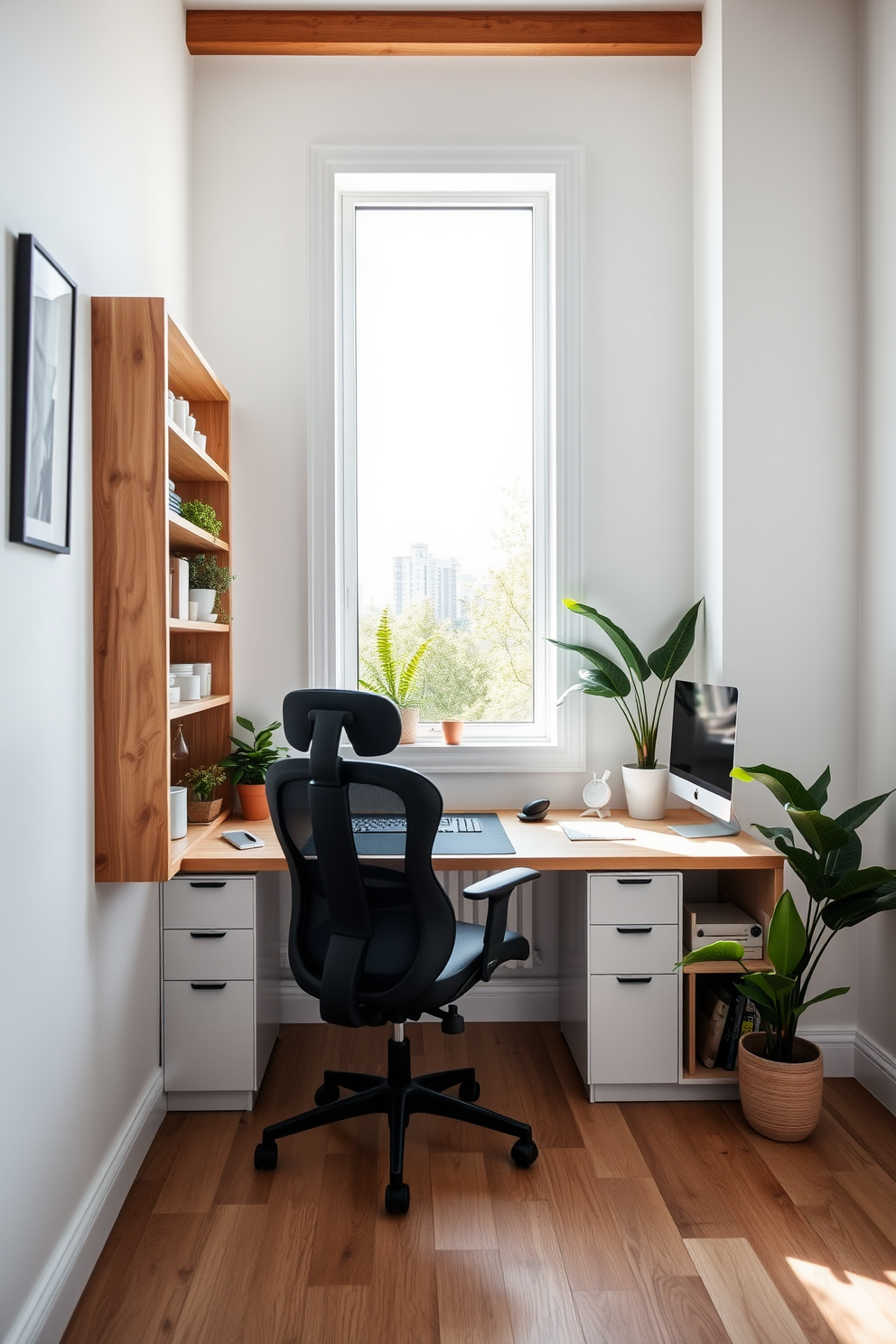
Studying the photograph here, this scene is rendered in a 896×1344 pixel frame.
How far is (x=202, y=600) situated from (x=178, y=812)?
64 cm

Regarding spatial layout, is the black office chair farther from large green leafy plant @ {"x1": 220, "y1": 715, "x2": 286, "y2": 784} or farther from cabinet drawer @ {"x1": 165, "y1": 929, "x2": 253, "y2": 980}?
large green leafy plant @ {"x1": 220, "y1": 715, "x2": 286, "y2": 784}

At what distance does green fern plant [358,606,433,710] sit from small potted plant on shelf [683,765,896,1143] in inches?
47.9

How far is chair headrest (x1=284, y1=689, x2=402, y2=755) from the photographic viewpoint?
1779 mm

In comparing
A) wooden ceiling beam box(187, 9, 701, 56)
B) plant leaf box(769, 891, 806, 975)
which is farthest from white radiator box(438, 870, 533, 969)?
wooden ceiling beam box(187, 9, 701, 56)

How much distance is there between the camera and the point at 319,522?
2941 millimetres

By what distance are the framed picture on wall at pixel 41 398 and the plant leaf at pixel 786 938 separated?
189 cm

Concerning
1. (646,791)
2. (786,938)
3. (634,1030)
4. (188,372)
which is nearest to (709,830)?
(646,791)

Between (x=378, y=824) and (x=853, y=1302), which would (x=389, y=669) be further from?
(x=853, y=1302)

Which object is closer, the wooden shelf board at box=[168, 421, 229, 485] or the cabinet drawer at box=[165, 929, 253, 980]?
the wooden shelf board at box=[168, 421, 229, 485]

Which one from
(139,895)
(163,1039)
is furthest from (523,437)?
(163,1039)

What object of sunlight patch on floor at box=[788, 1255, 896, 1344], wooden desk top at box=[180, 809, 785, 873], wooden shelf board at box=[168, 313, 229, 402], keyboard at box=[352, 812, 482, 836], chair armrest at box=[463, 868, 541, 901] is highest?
wooden shelf board at box=[168, 313, 229, 402]

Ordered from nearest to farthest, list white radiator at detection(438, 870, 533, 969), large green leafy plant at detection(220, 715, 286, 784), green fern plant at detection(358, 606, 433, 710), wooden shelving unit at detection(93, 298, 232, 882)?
wooden shelving unit at detection(93, 298, 232, 882)
large green leafy plant at detection(220, 715, 286, 784)
white radiator at detection(438, 870, 533, 969)
green fern plant at detection(358, 606, 433, 710)

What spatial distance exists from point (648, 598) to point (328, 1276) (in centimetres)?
214

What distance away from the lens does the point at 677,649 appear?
277 cm
